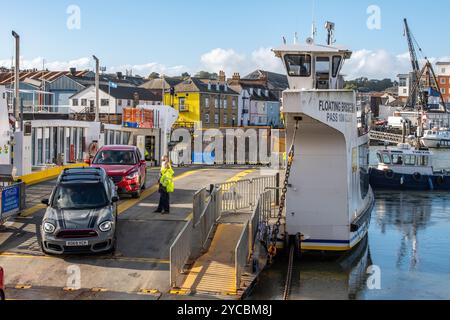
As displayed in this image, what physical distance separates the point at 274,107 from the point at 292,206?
8044 centimetres

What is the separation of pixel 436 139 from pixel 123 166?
288 feet

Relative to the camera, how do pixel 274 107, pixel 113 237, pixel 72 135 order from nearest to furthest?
pixel 113 237
pixel 72 135
pixel 274 107

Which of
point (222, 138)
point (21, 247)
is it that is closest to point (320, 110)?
point (21, 247)

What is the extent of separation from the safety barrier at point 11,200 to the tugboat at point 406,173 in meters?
32.1

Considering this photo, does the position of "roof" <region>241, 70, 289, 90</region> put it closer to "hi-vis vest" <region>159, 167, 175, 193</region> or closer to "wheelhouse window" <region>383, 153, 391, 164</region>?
"wheelhouse window" <region>383, 153, 391, 164</region>

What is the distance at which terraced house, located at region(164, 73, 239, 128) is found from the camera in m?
78.6

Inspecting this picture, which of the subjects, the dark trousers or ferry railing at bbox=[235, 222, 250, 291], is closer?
ferry railing at bbox=[235, 222, 250, 291]

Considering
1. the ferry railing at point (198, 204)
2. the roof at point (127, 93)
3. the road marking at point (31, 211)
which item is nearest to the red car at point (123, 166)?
the road marking at point (31, 211)

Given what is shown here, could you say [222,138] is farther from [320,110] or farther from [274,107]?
[274,107]

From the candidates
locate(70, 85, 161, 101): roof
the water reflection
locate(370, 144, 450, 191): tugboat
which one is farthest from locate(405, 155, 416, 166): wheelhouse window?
locate(70, 85, 161, 101): roof

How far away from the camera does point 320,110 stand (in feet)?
51.9

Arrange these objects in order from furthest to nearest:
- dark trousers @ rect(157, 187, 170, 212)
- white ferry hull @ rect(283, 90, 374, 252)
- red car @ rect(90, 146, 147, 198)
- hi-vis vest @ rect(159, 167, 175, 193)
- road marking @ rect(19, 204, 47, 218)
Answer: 1. red car @ rect(90, 146, 147, 198)
2. dark trousers @ rect(157, 187, 170, 212)
3. road marking @ rect(19, 204, 47, 218)
4. hi-vis vest @ rect(159, 167, 175, 193)
5. white ferry hull @ rect(283, 90, 374, 252)

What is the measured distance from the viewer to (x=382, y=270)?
1877cm

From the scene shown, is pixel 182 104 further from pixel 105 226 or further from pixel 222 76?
pixel 105 226
